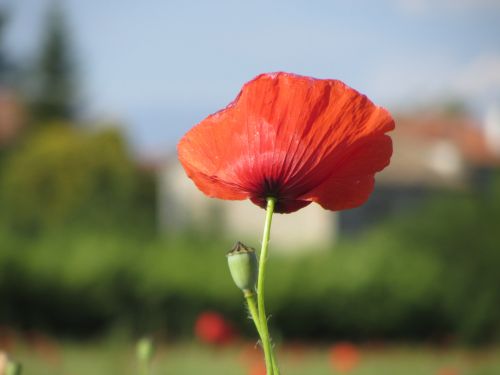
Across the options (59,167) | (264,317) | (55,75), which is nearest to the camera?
(264,317)

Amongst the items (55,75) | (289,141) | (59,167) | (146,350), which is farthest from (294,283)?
(55,75)

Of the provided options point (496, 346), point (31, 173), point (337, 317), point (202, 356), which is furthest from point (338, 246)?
point (31, 173)

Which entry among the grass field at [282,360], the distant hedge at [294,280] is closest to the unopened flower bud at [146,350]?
the grass field at [282,360]

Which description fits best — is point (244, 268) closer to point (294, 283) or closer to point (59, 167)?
point (294, 283)

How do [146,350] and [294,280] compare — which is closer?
[146,350]

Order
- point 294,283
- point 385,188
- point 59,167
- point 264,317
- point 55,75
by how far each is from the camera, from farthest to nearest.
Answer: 1. point 55,75
2. point 385,188
3. point 59,167
4. point 294,283
5. point 264,317

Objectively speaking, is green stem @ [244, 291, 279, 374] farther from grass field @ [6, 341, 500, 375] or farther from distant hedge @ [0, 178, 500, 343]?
distant hedge @ [0, 178, 500, 343]
